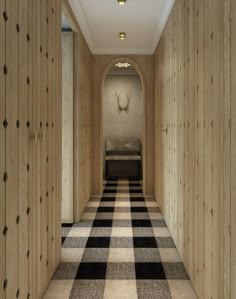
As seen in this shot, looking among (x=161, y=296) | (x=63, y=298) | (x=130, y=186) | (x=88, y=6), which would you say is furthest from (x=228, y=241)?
(x=130, y=186)

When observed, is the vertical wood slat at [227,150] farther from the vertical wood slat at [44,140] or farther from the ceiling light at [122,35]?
the ceiling light at [122,35]

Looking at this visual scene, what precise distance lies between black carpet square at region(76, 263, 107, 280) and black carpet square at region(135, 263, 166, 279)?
Result: 1.00 ft

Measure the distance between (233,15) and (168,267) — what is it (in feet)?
7.16

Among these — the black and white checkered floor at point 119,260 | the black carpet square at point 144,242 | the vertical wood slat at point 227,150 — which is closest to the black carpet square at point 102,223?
the black and white checkered floor at point 119,260

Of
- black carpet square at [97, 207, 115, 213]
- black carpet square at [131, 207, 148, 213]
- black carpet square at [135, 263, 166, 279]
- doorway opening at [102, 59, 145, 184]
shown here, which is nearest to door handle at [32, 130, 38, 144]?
black carpet square at [135, 263, 166, 279]

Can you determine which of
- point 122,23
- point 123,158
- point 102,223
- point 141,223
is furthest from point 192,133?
point 123,158

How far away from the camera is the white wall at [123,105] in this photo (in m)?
9.06

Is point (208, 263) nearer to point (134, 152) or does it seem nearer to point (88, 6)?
point (88, 6)

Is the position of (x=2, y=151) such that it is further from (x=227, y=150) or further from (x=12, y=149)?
(x=227, y=150)

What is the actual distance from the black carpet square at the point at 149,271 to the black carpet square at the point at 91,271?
12.0 inches

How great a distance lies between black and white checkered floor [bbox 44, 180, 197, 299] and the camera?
246cm

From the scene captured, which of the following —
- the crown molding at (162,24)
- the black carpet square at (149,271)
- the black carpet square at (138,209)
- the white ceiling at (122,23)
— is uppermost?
the white ceiling at (122,23)

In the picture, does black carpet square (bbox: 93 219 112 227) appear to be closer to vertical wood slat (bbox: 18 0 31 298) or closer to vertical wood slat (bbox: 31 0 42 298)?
vertical wood slat (bbox: 31 0 42 298)

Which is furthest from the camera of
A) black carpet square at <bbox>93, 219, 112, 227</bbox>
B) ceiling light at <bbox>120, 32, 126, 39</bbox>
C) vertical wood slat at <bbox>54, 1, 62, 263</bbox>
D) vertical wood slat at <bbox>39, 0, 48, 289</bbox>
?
ceiling light at <bbox>120, 32, 126, 39</bbox>
